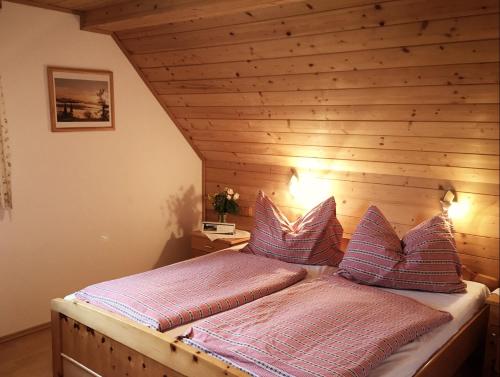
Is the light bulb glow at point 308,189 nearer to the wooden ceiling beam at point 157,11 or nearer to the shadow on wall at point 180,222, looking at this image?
the shadow on wall at point 180,222

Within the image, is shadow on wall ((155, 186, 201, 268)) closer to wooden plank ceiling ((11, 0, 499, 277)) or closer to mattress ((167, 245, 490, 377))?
wooden plank ceiling ((11, 0, 499, 277))

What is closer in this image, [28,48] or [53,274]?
[28,48]

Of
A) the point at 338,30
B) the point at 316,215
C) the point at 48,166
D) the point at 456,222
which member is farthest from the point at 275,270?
the point at 48,166

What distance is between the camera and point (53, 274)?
3619mm

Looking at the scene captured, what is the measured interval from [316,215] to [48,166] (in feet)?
6.30

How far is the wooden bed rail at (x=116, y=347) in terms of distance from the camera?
210 cm

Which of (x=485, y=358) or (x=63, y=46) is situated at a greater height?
(x=63, y=46)

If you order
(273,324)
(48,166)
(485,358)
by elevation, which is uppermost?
(48,166)

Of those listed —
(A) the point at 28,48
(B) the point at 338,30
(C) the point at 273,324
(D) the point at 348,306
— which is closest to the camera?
(C) the point at 273,324

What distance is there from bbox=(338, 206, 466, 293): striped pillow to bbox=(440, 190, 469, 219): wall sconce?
0.16m

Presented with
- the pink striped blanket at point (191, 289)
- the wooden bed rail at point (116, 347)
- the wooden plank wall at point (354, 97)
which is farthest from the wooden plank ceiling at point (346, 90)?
the wooden bed rail at point (116, 347)

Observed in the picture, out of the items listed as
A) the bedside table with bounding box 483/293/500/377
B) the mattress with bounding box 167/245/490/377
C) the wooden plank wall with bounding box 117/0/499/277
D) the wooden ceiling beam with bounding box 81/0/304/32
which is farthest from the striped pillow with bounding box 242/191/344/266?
the wooden ceiling beam with bounding box 81/0/304/32

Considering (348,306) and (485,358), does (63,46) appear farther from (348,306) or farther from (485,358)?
(485,358)

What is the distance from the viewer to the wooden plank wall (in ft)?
8.14
